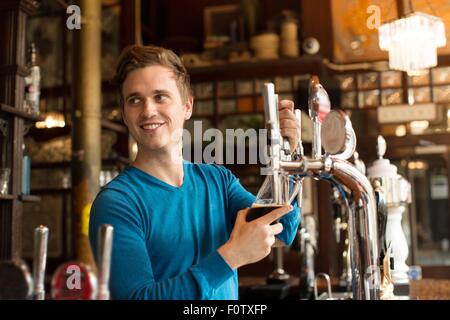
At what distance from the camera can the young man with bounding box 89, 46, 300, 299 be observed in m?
0.67

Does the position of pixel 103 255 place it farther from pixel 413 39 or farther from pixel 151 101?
pixel 413 39

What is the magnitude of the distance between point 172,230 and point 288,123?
214 millimetres

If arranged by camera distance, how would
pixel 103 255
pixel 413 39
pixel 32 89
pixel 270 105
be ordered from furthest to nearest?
pixel 413 39, pixel 32 89, pixel 270 105, pixel 103 255

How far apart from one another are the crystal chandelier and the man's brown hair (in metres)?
2.85

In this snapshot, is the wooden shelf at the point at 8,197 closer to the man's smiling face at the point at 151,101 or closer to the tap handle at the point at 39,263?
the man's smiling face at the point at 151,101

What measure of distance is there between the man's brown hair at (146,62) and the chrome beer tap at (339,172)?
0.53ft

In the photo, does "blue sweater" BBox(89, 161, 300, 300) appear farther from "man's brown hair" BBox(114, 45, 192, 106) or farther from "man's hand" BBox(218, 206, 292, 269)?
"man's brown hair" BBox(114, 45, 192, 106)

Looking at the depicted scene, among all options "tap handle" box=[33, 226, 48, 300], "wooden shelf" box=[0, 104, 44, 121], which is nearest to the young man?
"tap handle" box=[33, 226, 48, 300]

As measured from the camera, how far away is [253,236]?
0.64 metres

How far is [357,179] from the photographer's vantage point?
2.79 feet

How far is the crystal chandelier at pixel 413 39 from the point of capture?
3352 millimetres

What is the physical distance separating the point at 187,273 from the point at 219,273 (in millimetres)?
40

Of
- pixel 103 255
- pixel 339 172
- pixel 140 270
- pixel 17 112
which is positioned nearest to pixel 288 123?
pixel 339 172

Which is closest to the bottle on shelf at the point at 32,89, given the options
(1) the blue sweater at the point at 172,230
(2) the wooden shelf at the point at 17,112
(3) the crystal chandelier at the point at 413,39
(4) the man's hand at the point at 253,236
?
(2) the wooden shelf at the point at 17,112
